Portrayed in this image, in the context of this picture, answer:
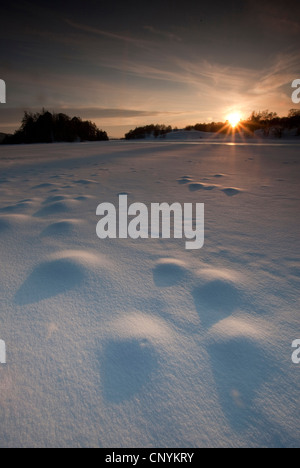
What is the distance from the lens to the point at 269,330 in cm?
67

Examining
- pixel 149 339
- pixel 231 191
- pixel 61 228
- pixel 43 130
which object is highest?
pixel 43 130

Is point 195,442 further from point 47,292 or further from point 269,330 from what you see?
point 47,292

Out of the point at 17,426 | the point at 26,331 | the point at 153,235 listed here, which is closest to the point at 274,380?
the point at 17,426

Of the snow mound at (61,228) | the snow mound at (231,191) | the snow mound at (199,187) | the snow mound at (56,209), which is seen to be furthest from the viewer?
the snow mound at (199,187)

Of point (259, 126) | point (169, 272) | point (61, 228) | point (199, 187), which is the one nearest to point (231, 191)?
point (199, 187)

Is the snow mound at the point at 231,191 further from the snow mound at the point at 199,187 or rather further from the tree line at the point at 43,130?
the tree line at the point at 43,130

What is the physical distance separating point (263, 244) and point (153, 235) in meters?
0.61

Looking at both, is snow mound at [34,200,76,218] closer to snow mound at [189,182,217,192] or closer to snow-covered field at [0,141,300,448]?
snow-covered field at [0,141,300,448]

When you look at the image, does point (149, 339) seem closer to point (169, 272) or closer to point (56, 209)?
point (169, 272)

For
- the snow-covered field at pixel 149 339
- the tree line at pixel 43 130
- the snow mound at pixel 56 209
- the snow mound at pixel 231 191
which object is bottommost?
the snow-covered field at pixel 149 339

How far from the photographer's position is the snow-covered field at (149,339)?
18.2 inches

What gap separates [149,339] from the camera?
2.07 feet

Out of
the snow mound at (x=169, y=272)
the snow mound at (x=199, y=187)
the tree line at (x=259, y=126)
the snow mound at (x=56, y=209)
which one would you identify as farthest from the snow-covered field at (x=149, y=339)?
the tree line at (x=259, y=126)

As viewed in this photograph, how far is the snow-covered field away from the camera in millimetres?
462
